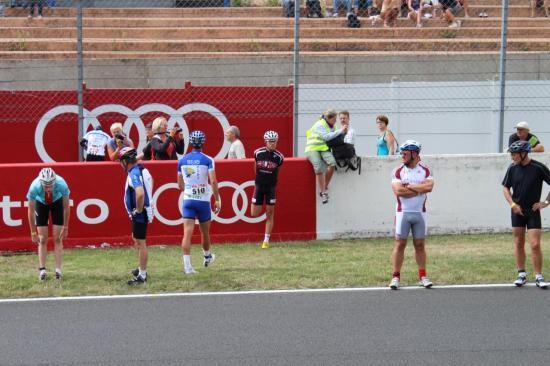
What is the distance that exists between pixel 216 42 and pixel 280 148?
301 cm

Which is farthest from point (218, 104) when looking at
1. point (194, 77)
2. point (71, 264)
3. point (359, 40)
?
point (71, 264)

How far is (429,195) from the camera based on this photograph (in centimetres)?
1435

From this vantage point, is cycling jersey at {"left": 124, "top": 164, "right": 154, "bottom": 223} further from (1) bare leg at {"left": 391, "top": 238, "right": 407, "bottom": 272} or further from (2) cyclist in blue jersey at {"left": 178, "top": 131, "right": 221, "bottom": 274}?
(1) bare leg at {"left": 391, "top": 238, "right": 407, "bottom": 272}

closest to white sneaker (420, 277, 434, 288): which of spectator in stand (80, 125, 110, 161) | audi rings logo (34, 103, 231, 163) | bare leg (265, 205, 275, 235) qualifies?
bare leg (265, 205, 275, 235)

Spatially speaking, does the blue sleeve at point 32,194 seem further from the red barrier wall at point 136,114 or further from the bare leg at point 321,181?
the red barrier wall at point 136,114

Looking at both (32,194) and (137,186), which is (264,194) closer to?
(137,186)

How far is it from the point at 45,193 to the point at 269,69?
8156mm

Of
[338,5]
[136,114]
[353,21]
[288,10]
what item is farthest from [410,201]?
[338,5]

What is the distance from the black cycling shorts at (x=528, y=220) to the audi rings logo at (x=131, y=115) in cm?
798

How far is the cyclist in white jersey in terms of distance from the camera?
1059cm

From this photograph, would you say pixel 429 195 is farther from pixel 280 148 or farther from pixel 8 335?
pixel 8 335

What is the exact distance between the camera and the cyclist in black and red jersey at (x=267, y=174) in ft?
44.1

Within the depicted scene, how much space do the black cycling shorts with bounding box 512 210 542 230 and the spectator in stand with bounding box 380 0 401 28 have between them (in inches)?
399

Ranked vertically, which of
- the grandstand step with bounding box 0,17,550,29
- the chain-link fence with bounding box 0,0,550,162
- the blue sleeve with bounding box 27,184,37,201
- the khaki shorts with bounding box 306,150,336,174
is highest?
the grandstand step with bounding box 0,17,550,29
